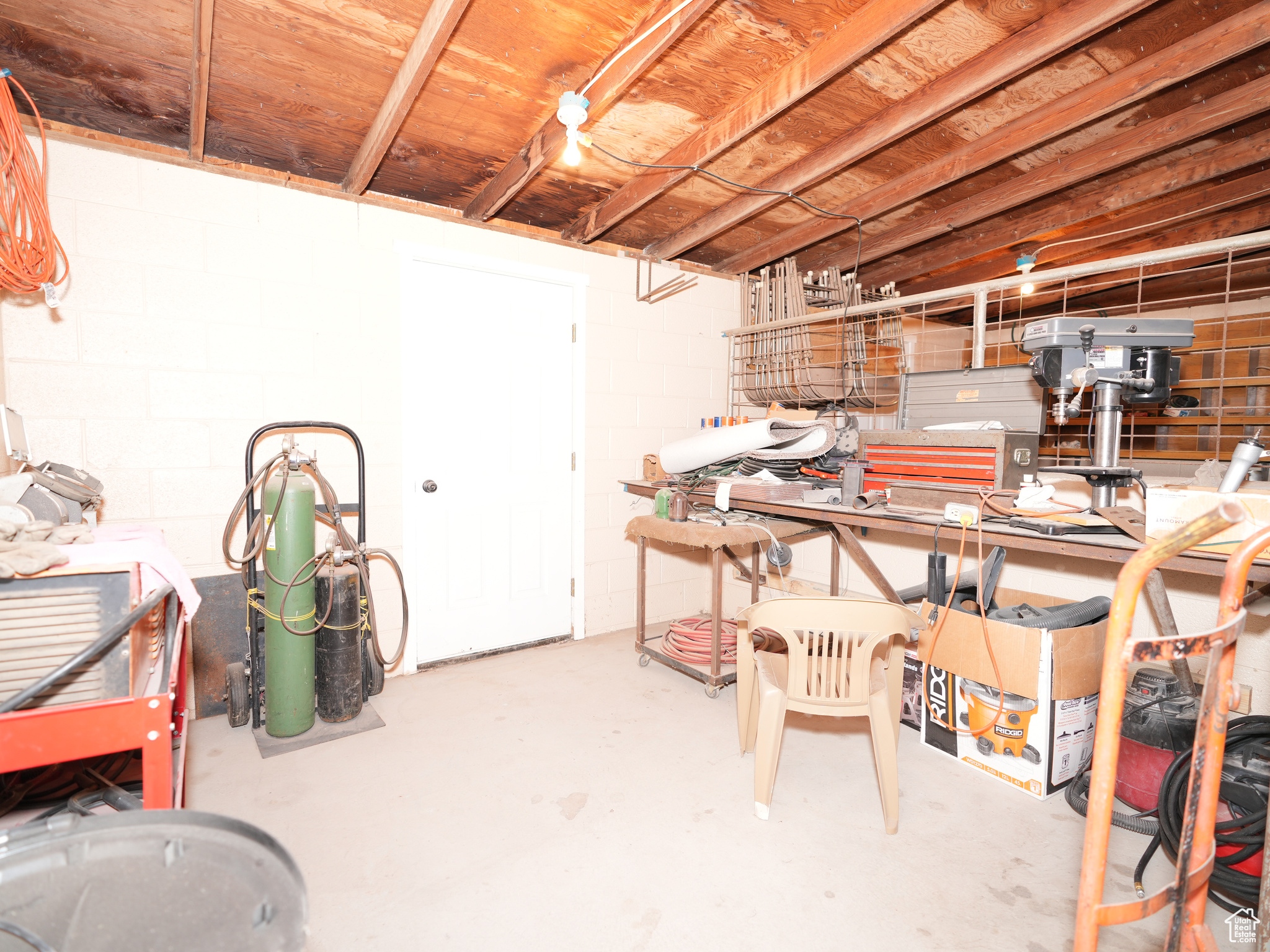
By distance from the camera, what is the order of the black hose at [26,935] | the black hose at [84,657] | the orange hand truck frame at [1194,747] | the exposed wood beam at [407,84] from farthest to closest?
1. the exposed wood beam at [407,84]
2. the black hose at [84,657]
3. the orange hand truck frame at [1194,747]
4. the black hose at [26,935]

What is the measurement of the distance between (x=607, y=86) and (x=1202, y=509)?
2233mm

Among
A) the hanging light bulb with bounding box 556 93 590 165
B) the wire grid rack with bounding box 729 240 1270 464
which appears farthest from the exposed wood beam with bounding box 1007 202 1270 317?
the hanging light bulb with bounding box 556 93 590 165

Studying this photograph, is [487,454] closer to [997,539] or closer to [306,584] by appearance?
[306,584]

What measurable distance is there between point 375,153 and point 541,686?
2.57 m

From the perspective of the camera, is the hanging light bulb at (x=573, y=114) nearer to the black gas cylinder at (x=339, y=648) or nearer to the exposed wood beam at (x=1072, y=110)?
the exposed wood beam at (x=1072, y=110)

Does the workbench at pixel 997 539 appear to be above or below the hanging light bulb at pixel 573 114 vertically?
below

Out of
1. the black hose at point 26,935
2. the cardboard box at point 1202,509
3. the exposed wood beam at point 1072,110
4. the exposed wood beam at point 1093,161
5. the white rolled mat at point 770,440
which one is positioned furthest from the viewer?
the white rolled mat at point 770,440

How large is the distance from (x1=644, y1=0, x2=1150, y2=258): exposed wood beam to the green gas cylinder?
102 inches

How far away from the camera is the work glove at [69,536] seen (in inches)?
61.5

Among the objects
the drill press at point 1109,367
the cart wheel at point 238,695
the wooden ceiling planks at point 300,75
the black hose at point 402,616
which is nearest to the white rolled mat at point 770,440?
the drill press at point 1109,367

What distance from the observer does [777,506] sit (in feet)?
9.30

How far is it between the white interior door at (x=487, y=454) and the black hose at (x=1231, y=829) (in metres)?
2.85

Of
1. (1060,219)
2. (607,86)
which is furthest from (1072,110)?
(607,86)

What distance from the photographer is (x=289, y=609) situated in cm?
253
